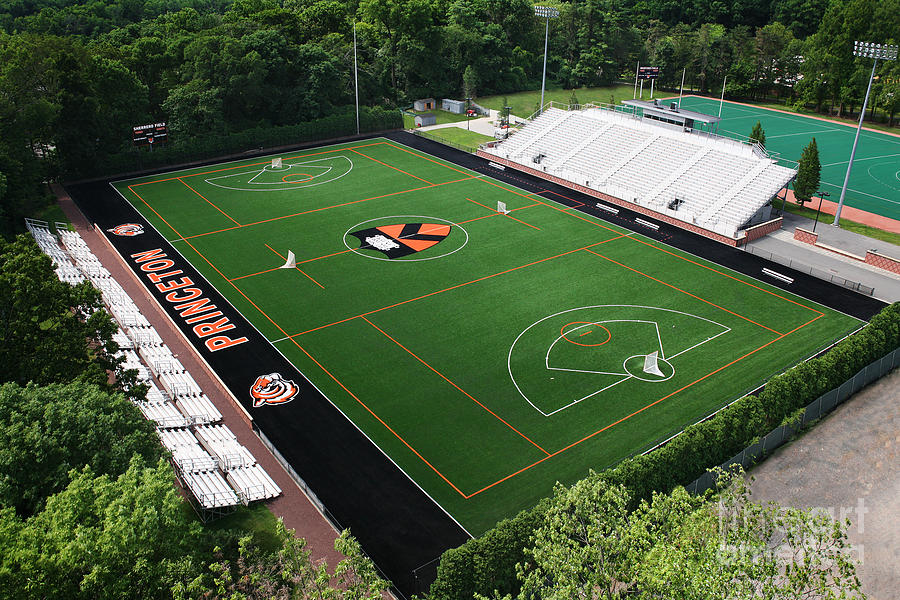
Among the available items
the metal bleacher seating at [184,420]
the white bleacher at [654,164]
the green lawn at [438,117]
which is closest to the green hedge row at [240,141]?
the green lawn at [438,117]

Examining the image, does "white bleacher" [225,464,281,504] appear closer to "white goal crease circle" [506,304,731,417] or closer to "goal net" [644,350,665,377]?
"white goal crease circle" [506,304,731,417]

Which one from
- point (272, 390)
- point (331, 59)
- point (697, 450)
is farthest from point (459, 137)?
point (697, 450)

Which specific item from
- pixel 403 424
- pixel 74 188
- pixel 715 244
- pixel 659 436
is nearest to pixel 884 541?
pixel 659 436

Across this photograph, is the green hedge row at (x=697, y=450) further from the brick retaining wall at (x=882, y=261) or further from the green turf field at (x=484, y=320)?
the brick retaining wall at (x=882, y=261)

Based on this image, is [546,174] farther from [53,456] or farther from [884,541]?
[53,456]

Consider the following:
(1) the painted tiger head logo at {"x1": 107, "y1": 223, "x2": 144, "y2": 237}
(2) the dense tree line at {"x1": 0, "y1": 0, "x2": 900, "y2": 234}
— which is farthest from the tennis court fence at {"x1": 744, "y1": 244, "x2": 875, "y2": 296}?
(2) the dense tree line at {"x1": 0, "y1": 0, "x2": 900, "y2": 234}

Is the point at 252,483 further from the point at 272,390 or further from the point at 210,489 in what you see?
the point at 272,390
